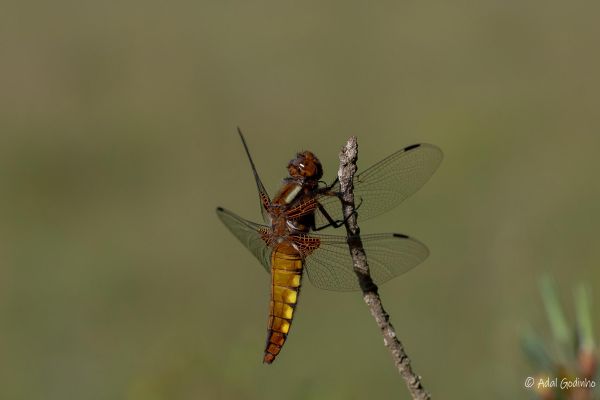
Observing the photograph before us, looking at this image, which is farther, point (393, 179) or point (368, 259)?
point (393, 179)

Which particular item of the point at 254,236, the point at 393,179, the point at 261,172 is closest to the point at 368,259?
the point at 393,179

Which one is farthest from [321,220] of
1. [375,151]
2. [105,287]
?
[375,151]

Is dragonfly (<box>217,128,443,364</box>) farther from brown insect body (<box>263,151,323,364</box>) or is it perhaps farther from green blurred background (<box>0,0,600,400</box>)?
green blurred background (<box>0,0,600,400</box>)

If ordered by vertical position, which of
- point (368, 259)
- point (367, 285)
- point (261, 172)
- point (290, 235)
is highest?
point (261, 172)

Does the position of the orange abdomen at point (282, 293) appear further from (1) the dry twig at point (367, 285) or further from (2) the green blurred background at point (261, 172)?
(1) the dry twig at point (367, 285)

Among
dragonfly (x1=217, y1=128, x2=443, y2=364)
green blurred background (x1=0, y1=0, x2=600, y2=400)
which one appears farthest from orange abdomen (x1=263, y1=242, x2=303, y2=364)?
green blurred background (x1=0, y1=0, x2=600, y2=400)

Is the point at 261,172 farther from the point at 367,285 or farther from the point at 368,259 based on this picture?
the point at 367,285

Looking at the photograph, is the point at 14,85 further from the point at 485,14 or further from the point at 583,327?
the point at 583,327

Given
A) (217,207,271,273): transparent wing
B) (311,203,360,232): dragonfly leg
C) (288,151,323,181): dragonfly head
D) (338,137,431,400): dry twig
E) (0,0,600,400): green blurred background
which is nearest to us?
(338,137,431,400): dry twig
